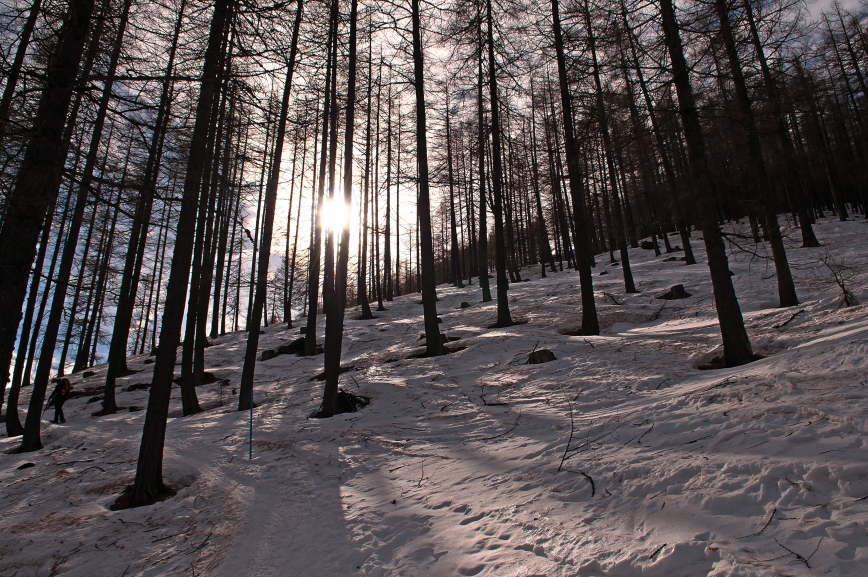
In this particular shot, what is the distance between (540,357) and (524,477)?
5.12 metres

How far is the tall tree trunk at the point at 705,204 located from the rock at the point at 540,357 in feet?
10.4

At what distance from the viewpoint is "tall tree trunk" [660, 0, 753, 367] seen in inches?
259

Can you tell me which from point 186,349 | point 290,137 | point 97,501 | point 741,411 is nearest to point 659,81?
point 741,411

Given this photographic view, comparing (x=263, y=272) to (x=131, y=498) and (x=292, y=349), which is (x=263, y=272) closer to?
(x=131, y=498)

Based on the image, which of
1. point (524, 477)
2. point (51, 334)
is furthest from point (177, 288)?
point (51, 334)

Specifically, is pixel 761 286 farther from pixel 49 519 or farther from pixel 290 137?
pixel 49 519

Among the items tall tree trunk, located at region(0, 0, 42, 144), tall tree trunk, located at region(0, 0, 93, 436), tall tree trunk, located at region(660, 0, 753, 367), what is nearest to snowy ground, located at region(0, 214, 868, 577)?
tall tree trunk, located at region(660, 0, 753, 367)

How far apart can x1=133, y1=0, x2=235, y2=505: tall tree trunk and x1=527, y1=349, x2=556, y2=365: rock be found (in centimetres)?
676

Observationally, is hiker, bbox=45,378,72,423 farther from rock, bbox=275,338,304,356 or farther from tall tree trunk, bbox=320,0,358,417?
tall tree trunk, bbox=320,0,358,417

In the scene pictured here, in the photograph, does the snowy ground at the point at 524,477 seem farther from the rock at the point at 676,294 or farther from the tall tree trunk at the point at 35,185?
the rock at the point at 676,294

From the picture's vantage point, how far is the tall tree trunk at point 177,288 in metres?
5.33

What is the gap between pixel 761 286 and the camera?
42.3 ft

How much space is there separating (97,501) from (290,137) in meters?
10.5

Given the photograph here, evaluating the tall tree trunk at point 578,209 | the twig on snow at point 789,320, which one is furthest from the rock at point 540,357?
the twig on snow at point 789,320
